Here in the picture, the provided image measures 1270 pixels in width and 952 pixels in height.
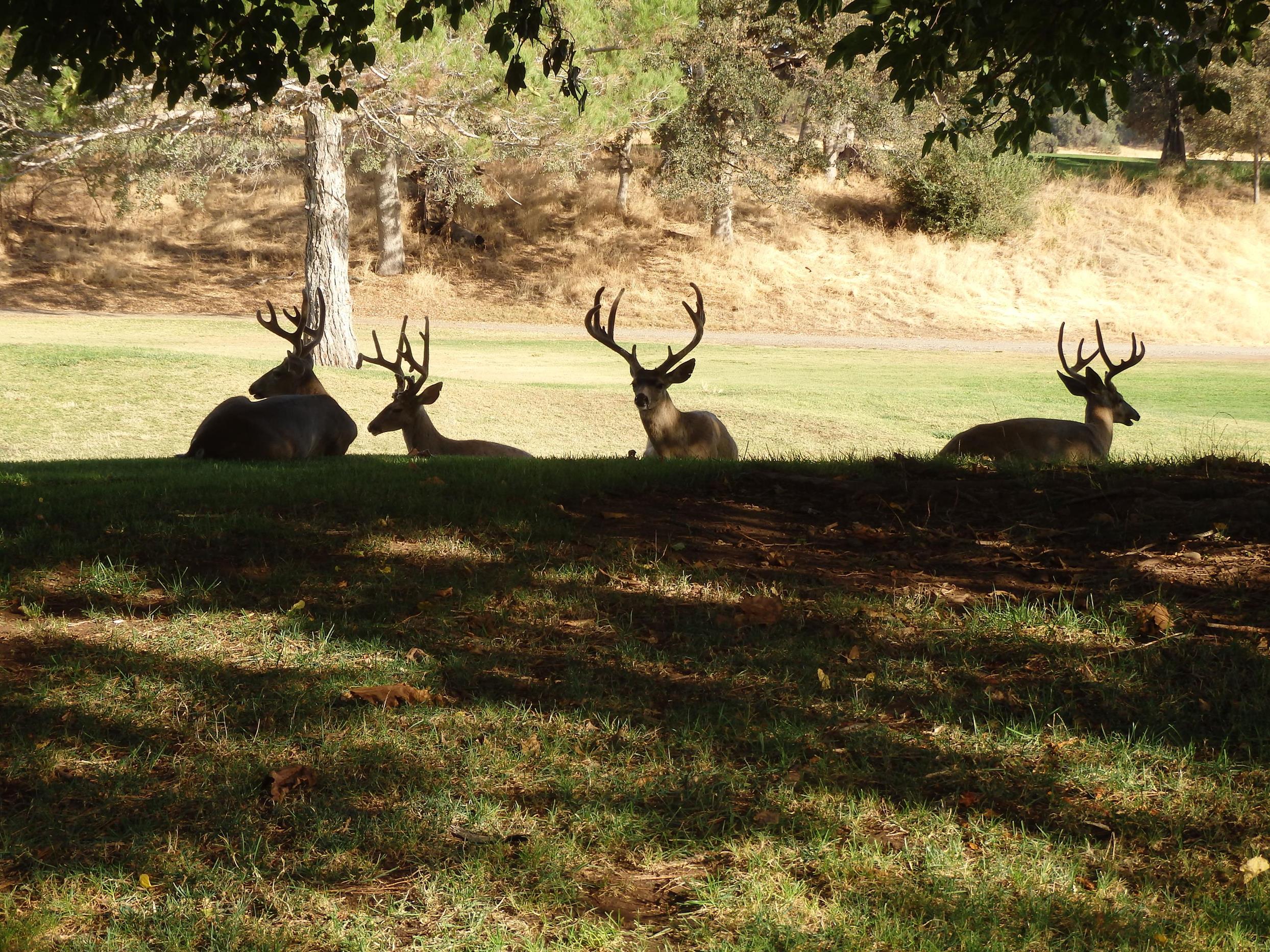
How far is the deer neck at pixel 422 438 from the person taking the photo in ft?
41.4

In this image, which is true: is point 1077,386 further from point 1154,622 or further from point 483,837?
point 483,837

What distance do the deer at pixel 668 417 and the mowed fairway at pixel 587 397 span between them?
1.77 metres

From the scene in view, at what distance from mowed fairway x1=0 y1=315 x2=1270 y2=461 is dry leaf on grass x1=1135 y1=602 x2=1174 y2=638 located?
4.84 m

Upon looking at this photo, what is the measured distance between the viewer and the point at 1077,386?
1245 cm

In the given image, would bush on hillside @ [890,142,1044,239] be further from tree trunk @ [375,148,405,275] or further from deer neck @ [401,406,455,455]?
deer neck @ [401,406,455,455]

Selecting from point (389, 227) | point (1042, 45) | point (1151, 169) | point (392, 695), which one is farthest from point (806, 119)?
point (392, 695)

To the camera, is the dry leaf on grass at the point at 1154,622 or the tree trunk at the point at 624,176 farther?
A: the tree trunk at the point at 624,176

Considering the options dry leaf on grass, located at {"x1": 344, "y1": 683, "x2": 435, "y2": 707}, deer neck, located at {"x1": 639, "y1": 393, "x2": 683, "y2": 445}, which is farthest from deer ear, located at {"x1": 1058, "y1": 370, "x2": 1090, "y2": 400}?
dry leaf on grass, located at {"x1": 344, "y1": 683, "x2": 435, "y2": 707}

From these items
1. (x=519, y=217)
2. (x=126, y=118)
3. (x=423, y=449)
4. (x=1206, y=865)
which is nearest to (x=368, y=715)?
(x=1206, y=865)

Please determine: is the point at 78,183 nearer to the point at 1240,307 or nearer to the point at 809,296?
the point at 809,296

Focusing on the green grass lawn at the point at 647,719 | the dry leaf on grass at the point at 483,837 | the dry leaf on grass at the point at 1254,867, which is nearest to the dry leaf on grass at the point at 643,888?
the green grass lawn at the point at 647,719

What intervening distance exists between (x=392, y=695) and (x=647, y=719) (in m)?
0.89

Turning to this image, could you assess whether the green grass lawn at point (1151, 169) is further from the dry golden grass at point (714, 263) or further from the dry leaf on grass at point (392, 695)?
the dry leaf on grass at point (392, 695)

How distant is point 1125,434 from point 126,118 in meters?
18.8
